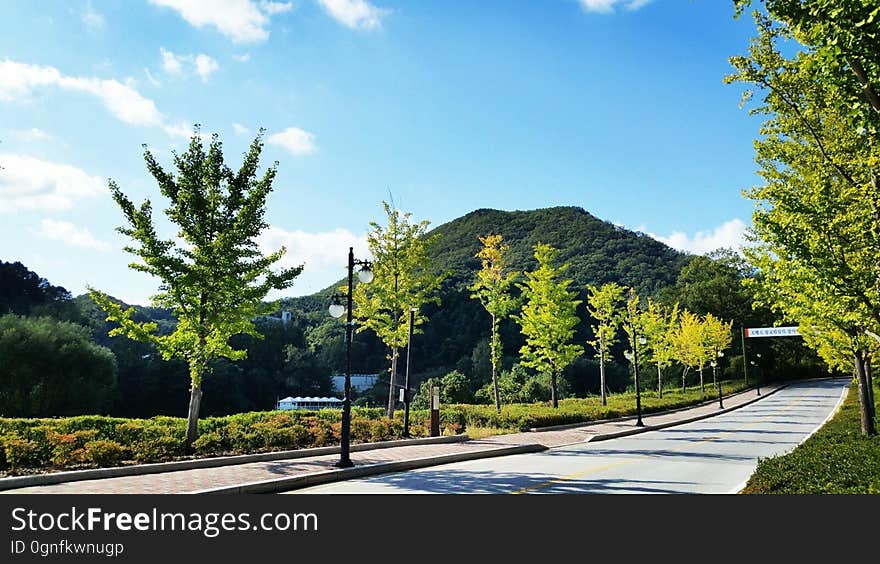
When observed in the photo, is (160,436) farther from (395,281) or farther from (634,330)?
(634,330)

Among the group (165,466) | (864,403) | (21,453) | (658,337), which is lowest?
(165,466)

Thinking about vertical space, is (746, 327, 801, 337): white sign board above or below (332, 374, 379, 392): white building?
above

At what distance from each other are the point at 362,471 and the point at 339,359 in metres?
79.2

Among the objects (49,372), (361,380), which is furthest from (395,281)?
(361,380)

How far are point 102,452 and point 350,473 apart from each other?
5358 millimetres

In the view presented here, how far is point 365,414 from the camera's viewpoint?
26.3 meters

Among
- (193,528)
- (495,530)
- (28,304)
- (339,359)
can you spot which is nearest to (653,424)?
(495,530)

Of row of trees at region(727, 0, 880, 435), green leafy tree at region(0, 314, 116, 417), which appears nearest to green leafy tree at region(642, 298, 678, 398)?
row of trees at region(727, 0, 880, 435)

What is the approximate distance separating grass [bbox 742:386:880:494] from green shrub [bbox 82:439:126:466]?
41.0 feet

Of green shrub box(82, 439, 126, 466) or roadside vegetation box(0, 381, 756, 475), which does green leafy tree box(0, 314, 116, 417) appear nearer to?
roadside vegetation box(0, 381, 756, 475)

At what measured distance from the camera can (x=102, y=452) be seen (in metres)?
12.5

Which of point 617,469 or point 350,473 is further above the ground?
point 350,473

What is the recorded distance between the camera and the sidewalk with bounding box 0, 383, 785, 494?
1040cm

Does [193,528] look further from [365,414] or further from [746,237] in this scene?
[365,414]
